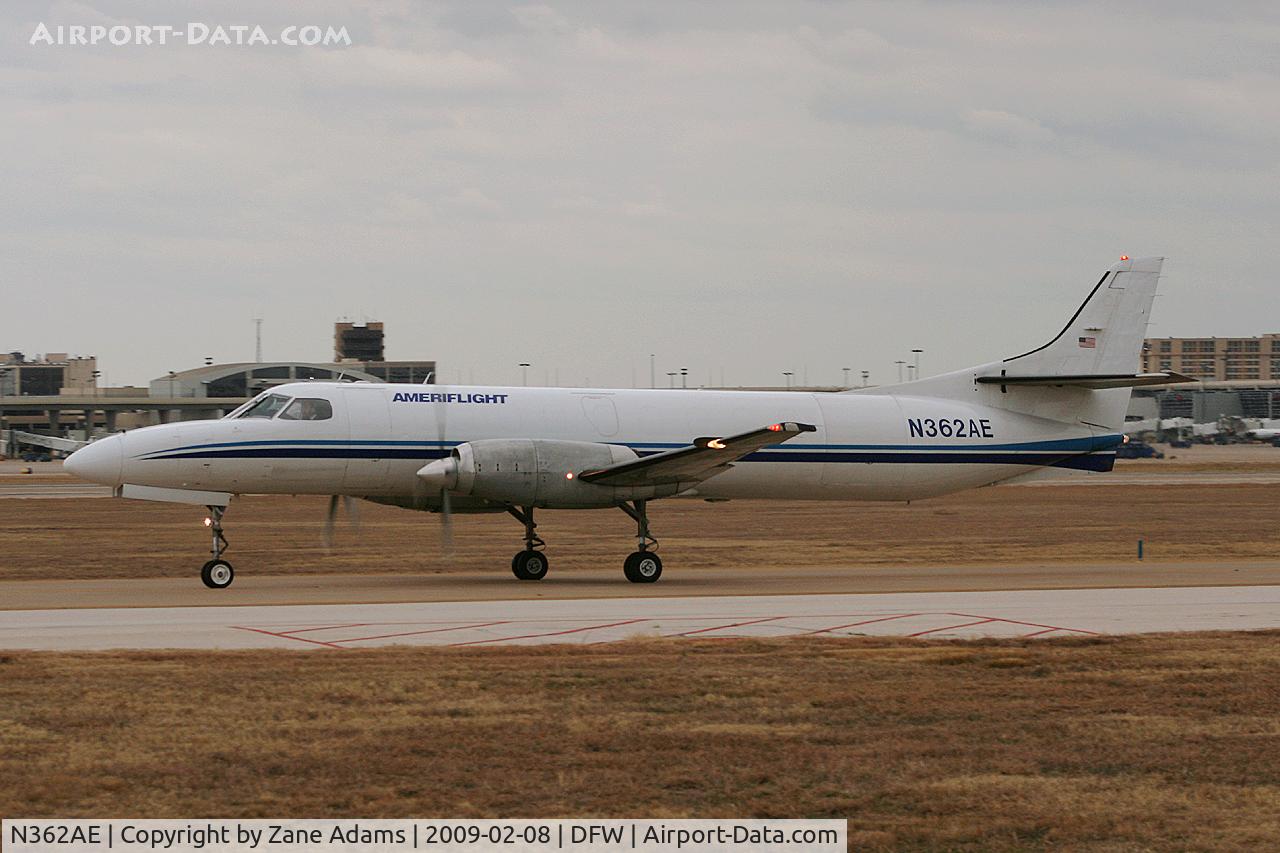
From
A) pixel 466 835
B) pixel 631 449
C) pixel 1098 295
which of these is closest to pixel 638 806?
pixel 466 835

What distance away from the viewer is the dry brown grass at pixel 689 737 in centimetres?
827

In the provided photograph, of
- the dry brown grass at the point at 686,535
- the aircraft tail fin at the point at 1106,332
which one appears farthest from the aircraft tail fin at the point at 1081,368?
the dry brown grass at the point at 686,535

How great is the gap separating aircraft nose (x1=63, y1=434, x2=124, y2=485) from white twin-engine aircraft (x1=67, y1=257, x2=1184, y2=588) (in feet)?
0.10

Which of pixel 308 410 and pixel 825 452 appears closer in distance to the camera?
pixel 308 410

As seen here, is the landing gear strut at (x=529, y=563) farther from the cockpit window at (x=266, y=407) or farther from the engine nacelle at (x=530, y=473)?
the cockpit window at (x=266, y=407)

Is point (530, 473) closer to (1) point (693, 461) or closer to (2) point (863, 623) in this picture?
(1) point (693, 461)

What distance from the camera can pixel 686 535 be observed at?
36281mm

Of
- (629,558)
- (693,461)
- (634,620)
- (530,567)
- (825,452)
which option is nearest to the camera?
(634,620)

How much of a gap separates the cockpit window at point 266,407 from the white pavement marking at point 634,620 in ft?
16.6

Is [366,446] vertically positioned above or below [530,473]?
above

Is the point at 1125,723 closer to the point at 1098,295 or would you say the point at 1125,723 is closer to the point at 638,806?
the point at 638,806

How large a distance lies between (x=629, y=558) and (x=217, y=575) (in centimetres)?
671

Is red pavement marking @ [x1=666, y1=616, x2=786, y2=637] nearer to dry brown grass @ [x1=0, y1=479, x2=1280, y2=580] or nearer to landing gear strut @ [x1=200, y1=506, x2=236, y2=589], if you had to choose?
landing gear strut @ [x1=200, y1=506, x2=236, y2=589]

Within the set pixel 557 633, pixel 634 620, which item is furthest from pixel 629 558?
pixel 557 633
